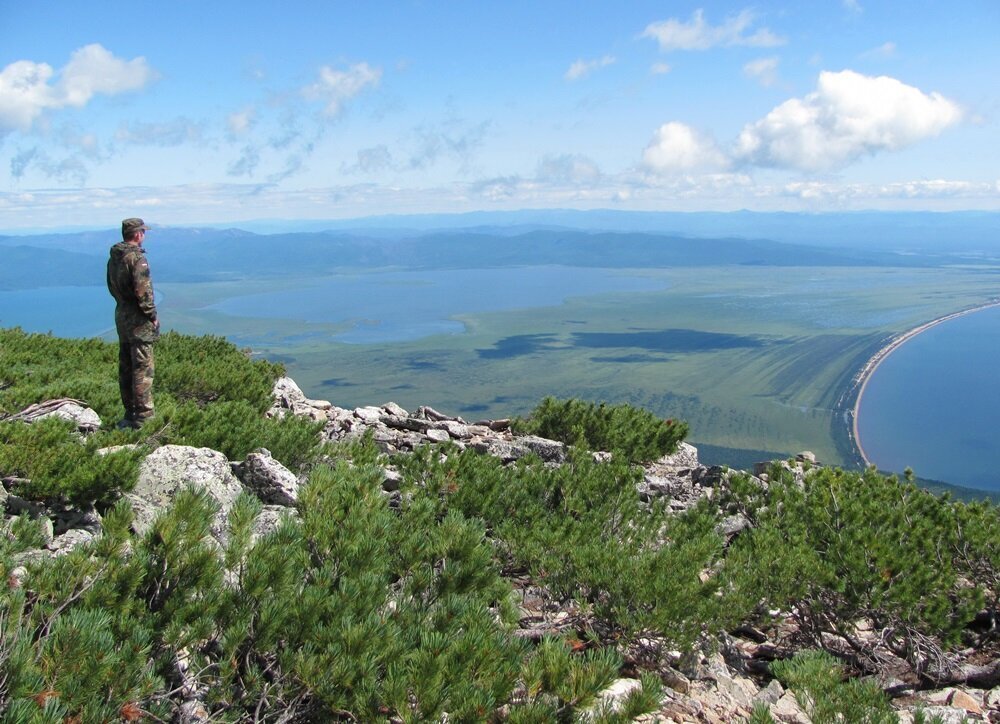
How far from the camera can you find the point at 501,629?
4.82m

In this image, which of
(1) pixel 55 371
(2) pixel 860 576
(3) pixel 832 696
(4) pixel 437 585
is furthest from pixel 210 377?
(3) pixel 832 696

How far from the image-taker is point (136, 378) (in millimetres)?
9352

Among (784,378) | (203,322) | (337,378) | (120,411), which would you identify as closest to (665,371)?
(784,378)

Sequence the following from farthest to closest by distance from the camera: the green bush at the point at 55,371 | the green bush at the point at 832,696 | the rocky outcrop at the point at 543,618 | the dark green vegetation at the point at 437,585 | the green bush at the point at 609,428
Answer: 1. the green bush at the point at 609,428
2. the green bush at the point at 55,371
3. the rocky outcrop at the point at 543,618
4. the green bush at the point at 832,696
5. the dark green vegetation at the point at 437,585

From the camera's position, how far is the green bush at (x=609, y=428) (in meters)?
14.8

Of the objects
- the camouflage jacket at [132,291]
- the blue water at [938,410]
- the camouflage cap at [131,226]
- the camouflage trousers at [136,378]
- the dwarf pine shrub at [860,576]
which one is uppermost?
the camouflage cap at [131,226]

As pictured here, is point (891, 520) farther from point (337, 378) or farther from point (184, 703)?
point (337, 378)

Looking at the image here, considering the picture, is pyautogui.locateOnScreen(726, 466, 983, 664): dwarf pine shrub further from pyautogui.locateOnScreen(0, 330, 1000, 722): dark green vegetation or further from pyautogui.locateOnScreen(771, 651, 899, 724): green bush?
pyautogui.locateOnScreen(771, 651, 899, 724): green bush

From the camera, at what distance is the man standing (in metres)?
8.84

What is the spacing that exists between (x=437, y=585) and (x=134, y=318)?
606 centimetres

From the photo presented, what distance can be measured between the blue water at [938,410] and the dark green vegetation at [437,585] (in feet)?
298

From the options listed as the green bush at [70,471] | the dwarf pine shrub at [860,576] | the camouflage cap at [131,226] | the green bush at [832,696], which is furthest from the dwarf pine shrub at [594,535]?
the camouflage cap at [131,226]

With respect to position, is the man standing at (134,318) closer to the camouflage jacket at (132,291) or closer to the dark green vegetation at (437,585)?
the camouflage jacket at (132,291)

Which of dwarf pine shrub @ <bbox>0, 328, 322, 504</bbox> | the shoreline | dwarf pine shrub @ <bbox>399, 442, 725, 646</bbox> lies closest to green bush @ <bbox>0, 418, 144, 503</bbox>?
dwarf pine shrub @ <bbox>0, 328, 322, 504</bbox>
